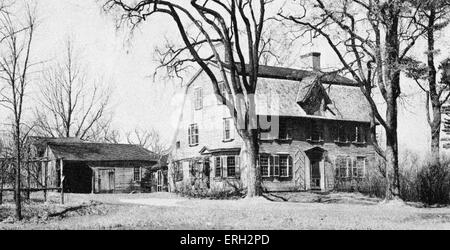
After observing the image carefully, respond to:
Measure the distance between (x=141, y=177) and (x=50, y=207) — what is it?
23039 millimetres

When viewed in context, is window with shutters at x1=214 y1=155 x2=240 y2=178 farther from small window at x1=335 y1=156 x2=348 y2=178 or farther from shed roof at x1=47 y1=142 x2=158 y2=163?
shed roof at x1=47 y1=142 x2=158 y2=163

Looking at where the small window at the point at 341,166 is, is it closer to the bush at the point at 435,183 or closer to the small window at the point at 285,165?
the small window at the point at 285,165

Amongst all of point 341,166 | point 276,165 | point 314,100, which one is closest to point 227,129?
point 276,165

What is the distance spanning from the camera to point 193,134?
4169 cm

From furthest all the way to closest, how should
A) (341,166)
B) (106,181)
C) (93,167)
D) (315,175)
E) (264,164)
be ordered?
(106,181) < (93,167) < (341,166) < (315,175) < (264,164)

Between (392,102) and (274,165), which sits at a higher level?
(392,102)

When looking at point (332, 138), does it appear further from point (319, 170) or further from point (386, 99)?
point (386, 99)

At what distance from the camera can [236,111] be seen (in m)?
28.6

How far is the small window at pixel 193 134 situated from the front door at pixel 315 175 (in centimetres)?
894

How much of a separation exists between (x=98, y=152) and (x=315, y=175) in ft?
60.7

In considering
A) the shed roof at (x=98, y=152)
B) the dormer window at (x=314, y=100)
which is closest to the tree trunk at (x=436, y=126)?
the dormer window at (x=314, y=100)

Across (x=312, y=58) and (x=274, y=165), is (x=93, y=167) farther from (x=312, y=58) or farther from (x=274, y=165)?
(x=312, y=58)

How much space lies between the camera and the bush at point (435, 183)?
26.8 m
